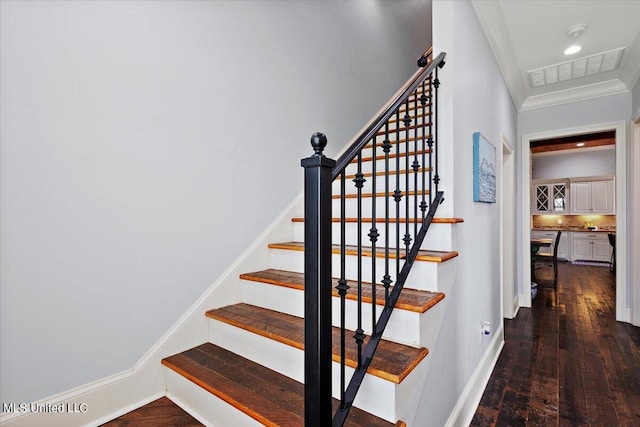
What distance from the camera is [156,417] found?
60.2 inches

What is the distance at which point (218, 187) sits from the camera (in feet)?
6.56

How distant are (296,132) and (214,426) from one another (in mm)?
1995

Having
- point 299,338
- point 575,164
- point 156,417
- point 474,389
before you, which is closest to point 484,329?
point 474,389

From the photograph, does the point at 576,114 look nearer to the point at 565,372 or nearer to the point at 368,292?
the point at 565,372

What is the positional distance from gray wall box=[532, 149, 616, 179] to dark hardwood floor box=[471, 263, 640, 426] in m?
6.00

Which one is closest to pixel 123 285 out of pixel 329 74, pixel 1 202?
pixel 1 202

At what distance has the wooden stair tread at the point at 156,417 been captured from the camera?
148cm

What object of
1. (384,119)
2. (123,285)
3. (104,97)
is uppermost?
(104,97)

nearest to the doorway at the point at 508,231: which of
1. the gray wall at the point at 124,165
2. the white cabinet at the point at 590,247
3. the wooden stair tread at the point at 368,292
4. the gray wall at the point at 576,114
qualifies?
the gray wall at the point at 576,114

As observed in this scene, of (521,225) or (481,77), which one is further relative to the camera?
(521,225)

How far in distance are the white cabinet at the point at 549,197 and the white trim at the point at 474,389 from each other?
8123 mm

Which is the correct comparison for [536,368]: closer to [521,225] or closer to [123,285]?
[521,225]

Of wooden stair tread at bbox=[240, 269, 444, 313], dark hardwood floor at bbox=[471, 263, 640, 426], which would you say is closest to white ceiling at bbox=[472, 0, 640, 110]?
wooden stair tread at bbox=[240, 269, 444, 313]

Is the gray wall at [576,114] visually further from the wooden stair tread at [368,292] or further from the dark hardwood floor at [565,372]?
the wooden stair tread at [368,292]
